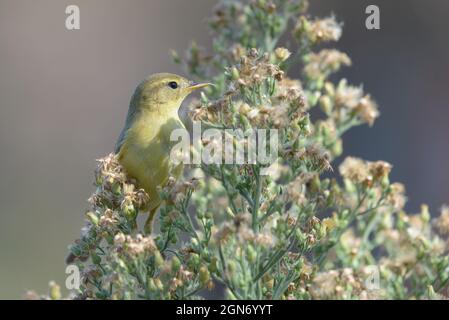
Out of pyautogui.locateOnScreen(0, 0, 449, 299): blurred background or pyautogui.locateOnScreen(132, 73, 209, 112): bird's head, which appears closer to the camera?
pyautogui.locateOnScreen(132, 73, 209, 112): bird's head

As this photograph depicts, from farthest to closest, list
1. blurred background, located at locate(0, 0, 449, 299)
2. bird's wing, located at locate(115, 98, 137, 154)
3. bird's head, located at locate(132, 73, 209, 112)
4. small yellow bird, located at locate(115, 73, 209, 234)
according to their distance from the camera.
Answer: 1. blurred background, located at locate(0, 0, 449, 299)
2. bird's head, located at locate(132, 73, 209, 112)
3. bird's wing, located at locate(115, 98, 137, 154)
4. small yellow bird, located at locate(115, 73, 209, 234)

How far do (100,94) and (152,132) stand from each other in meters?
6.00

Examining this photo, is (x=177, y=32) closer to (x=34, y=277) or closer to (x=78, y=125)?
(x=78, y=125)

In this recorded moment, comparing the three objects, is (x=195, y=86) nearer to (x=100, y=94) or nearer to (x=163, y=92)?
(x=163, y=92)

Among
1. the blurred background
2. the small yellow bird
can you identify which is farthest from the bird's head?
the blurred background

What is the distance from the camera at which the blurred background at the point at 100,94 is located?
7594 millimetres

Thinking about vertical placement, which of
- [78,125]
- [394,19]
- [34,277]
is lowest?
[34,277]

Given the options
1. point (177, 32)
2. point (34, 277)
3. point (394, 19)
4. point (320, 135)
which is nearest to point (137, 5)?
point (177, 32)

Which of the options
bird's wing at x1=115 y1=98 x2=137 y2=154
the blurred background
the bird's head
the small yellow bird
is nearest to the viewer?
the small yellow bird

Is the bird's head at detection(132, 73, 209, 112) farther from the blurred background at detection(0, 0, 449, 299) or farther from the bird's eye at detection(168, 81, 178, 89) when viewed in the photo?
the blurred background at detection(0, 0, 449, 299)

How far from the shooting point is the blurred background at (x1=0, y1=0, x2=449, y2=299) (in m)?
7.59

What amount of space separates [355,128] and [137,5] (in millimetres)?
3908

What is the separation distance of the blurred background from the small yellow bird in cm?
344
